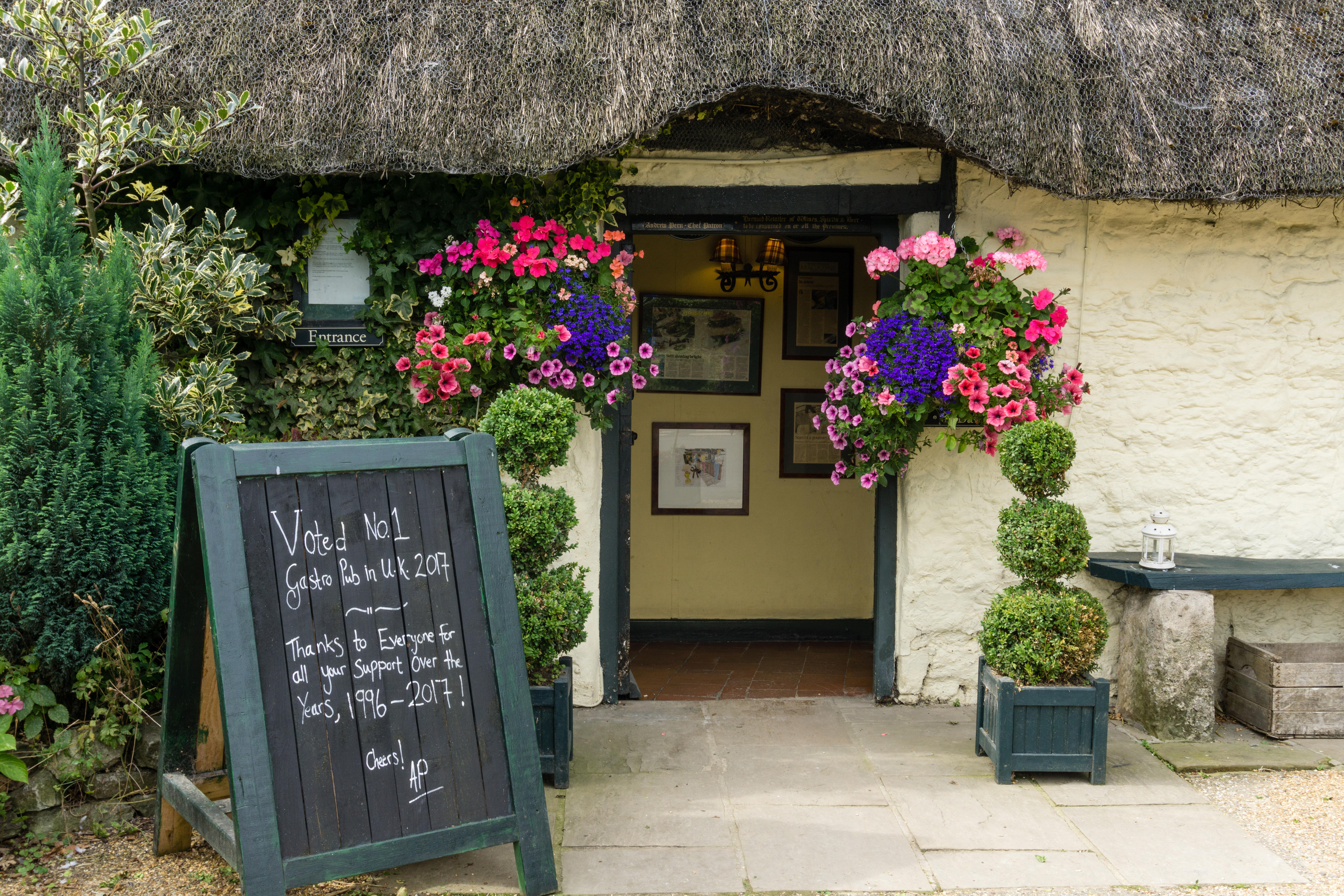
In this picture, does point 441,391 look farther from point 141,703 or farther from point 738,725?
point 738,725

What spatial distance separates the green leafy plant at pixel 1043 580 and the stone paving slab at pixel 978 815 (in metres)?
0.43

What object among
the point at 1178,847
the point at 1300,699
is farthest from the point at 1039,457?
the point at 1300,699

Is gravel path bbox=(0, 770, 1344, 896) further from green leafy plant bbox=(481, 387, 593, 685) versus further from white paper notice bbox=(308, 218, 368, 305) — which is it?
white paper notice bbox=(308, 218, 368, 305)

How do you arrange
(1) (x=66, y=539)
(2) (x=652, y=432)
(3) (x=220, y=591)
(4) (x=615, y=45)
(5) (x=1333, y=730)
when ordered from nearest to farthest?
(3) (x=220, y=591) < (1) (x=66, y=539) < (4) (x=615, y=45) < (5) (x=1333, y=730) < (2) (x=652, y=432)

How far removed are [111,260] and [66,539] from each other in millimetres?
979

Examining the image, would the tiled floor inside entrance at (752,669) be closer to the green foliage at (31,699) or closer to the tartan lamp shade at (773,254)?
the tartan lamp shade at (773,254)

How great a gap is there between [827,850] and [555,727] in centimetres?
106

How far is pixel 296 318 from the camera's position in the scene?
4.21 metres

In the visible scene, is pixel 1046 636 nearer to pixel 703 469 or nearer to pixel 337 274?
pixel 703 469

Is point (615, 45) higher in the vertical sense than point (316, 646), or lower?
higher

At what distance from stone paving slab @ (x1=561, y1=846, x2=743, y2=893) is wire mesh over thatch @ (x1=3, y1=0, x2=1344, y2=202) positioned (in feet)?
8.32

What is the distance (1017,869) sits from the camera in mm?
3064

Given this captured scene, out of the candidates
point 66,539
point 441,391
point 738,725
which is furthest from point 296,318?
point 738,725

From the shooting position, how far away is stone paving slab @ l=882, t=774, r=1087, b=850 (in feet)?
10.7
